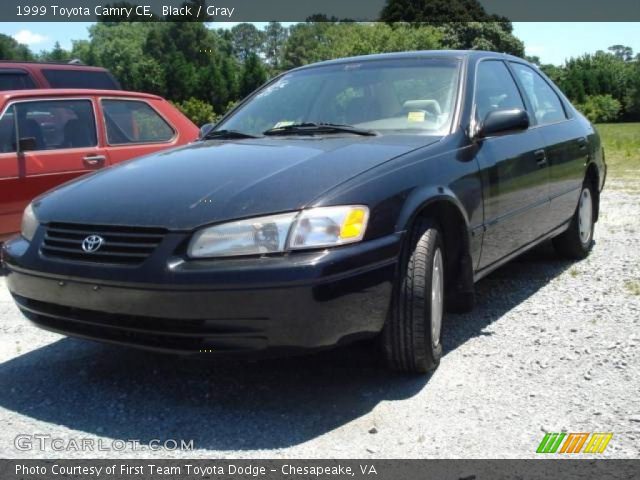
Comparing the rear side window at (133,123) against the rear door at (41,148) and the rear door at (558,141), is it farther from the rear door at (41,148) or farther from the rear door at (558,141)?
the rear door at (558,141)

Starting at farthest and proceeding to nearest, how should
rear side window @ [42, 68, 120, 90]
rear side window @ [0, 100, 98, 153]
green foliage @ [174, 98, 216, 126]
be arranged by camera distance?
1. green foliage @ [174, 98, 216, 126]
2. rear side window @ [42, 68, 120, 90]
3. rear side window @ [0, 100, 98, 153]

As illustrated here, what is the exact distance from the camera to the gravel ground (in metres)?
2.76

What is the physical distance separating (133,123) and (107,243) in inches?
170

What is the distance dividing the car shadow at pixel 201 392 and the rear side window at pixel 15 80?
6.02 m

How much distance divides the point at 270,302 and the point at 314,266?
212 mm

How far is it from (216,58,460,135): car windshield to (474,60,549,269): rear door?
9.7 inches

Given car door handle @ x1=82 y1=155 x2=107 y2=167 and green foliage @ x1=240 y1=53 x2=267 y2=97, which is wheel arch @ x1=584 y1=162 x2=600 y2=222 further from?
→ green foliage @ x1=240 y1=53 x2=267 y2=97

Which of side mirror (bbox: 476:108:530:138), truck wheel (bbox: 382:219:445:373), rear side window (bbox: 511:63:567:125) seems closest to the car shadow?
truck wheel (bbox: 382:219:445:373)

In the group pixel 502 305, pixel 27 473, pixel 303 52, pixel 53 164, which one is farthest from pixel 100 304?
pixel 303 52

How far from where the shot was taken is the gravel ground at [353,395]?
9.07 feet

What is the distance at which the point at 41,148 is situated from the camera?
6.20 meters

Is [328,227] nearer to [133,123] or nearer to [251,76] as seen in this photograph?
[133,123]

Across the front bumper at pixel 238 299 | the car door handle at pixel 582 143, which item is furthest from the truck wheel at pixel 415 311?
the car door handle at pixel 582 143

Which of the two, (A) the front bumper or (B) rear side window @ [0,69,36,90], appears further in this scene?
(B) rear side window @ [0,69,36,90]
